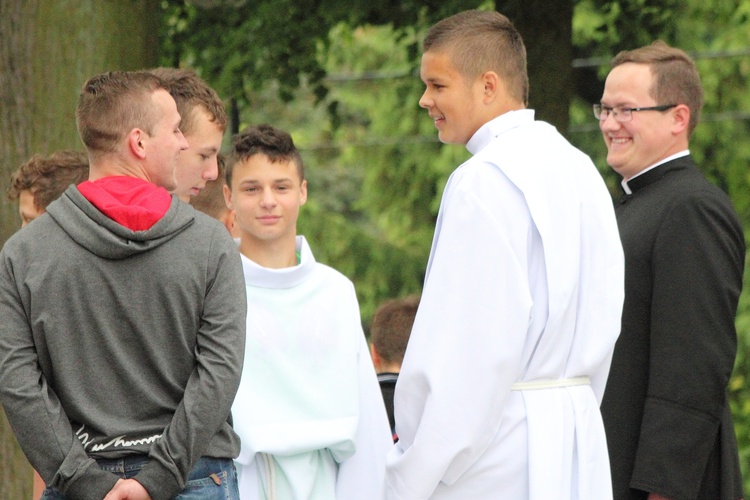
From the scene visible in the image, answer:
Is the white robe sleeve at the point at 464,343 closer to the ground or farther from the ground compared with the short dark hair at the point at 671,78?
closer to the ground

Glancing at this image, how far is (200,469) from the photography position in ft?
10.6

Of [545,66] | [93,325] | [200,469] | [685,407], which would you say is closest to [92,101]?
[93,325]

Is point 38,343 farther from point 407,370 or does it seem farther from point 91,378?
point 407,370

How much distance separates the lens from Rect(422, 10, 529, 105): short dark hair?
142 inches

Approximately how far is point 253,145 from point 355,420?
106 cm

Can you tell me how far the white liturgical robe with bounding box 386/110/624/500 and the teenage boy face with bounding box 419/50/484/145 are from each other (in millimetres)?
105

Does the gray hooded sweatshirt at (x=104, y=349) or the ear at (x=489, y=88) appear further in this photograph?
the ear at (x=489, y=88)

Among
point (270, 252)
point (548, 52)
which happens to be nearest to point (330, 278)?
point (270, 252)

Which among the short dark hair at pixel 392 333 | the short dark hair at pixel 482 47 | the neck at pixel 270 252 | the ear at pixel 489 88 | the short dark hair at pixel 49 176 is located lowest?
the short dark hair at pixel 392 333

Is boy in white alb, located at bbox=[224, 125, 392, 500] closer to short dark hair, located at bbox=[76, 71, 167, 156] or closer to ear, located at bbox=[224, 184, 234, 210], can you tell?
ear, located at bbox=[224, 184, 234, 210]

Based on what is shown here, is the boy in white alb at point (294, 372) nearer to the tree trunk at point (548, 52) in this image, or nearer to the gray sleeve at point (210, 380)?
the gray sleeve at point (210, 380)

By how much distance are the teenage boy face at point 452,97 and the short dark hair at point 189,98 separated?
78 centimetres

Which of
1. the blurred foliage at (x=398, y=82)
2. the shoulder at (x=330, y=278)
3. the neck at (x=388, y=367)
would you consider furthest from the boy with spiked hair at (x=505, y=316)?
the blurred foliage at (x=398, y=82)

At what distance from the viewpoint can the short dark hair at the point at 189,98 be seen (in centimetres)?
399
